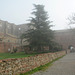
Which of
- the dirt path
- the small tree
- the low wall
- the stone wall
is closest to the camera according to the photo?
the low wall

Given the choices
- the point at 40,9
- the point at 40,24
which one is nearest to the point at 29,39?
the point at 40,24

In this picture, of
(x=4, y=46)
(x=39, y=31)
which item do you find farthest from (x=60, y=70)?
(x=4, y=46)

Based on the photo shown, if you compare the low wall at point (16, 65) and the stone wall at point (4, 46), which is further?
the stone wall at point (4, 46)

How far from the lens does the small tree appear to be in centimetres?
2119

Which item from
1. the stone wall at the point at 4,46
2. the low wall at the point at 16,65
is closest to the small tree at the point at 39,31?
the stone wall at the point at 4,46

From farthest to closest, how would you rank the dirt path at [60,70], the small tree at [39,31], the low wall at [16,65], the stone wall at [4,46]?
the stone wall at [4,46]
the small tree at [39,31]
the dirt path at [60,70]
the low wall at [16,65]

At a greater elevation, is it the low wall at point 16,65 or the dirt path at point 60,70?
the low wall at point 16,65

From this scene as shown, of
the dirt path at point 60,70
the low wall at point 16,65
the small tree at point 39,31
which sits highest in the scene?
the small tree at point 39,31

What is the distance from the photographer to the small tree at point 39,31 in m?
21.2

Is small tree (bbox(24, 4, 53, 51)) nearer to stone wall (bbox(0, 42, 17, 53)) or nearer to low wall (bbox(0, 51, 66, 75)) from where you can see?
stone wall (bbox(0, 42, 17, 53))

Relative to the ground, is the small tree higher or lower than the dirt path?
higher

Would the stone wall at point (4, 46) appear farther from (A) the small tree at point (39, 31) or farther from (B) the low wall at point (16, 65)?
(B) the low wall at point (16, 65)

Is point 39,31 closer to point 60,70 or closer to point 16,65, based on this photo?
→ point 60,70

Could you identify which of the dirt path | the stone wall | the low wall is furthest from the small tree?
the low wall
